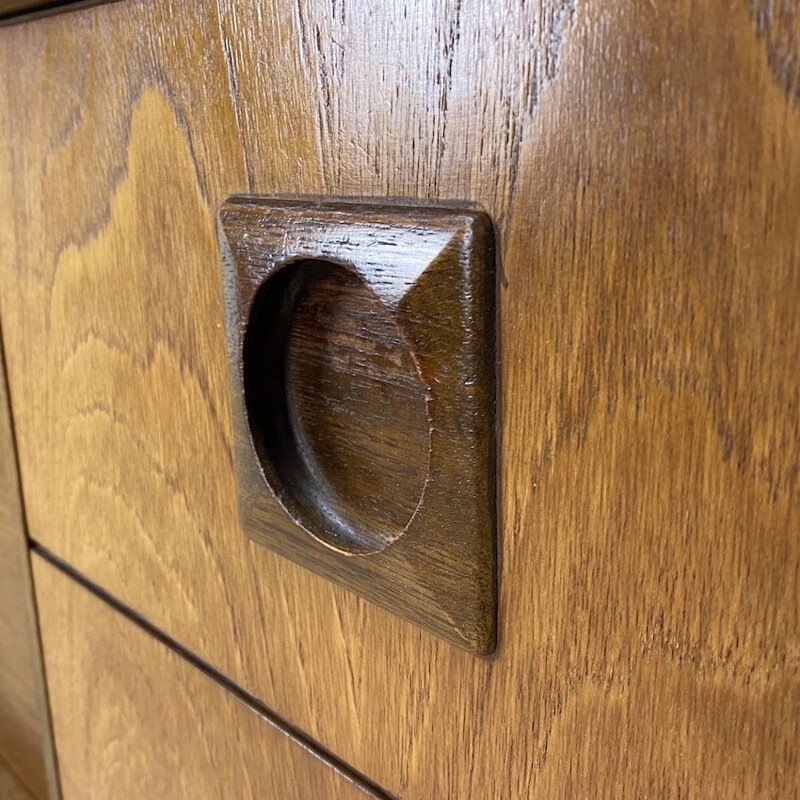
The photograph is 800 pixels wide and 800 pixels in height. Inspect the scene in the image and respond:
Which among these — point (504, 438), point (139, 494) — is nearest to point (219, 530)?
point (139, 494)

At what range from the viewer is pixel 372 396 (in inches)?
12.8

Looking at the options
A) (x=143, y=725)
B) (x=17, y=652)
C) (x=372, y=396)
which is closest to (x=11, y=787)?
(x=17, y=652)

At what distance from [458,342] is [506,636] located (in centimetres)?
10

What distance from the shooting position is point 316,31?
0.30 m

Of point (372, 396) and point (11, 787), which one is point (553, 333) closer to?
point (372, 396)

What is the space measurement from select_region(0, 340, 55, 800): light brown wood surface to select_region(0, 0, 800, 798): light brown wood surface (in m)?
0.23

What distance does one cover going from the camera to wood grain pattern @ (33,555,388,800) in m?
0.42

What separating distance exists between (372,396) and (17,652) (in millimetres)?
460

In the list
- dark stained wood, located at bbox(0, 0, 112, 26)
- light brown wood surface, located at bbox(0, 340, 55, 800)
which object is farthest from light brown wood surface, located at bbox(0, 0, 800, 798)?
light brown wood surface, located at bbox(0, 340, 55, 800)

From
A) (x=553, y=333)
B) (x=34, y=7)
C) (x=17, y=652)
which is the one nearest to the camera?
(x=553, y=333)

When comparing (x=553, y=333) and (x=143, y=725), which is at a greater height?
(x=553, y=333)

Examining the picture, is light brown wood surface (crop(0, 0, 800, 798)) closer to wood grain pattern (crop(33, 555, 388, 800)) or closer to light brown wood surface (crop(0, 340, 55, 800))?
wood grain pattern (crop(33, 555, 388, 800))

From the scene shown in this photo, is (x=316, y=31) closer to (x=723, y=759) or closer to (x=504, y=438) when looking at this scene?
(x=504, y=438)

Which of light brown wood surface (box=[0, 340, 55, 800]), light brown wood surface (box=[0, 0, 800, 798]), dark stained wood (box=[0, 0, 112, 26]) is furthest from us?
light brown wood surface (box=[0, 340, 55, 800])
